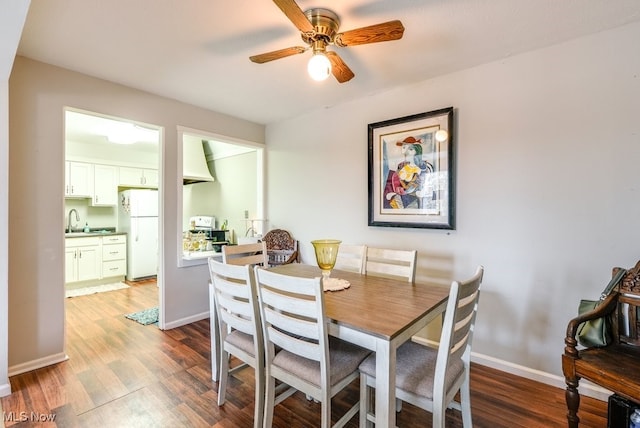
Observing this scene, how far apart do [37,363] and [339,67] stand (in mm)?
3152

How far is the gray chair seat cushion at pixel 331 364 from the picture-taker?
55.2 inches

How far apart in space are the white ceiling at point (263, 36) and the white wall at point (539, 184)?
18 cm

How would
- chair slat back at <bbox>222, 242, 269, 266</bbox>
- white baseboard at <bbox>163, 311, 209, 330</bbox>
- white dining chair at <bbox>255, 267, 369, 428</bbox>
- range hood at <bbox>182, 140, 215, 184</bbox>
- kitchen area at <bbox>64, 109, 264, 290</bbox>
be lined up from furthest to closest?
kitchen area at <bbox>64, 109, 264, 290</bbox>
range hood at <bbox>182, 140, 215, 184</bbox>
white baseboard at <bbox>163, 311, 209, 330</bbox>
chair slat back at <bbox>222, 242, 269, 266</bbox>
white dining chair at <bbox>255, 267, 369, 428</bbox>

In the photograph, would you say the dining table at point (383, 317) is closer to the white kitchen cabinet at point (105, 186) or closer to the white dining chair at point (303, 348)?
the white dining chair at point (303, 348)

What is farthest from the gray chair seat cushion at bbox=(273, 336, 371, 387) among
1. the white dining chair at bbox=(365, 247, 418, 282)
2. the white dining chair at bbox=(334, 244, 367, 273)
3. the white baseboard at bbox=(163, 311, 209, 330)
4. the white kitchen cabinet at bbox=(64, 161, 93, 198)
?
the white kitchen cabinet at bbox=(64, 161, 93, 198)

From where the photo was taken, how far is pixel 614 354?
150 centimetres

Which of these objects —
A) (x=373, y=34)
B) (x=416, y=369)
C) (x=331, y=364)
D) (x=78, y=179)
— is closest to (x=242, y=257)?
(x=331, y=364)

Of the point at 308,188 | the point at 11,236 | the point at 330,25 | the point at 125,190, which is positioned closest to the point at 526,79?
the point at 330,25

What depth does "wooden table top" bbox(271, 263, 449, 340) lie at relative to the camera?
1.31 m

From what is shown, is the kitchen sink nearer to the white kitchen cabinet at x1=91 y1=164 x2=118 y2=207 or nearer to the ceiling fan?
the white kitchen cabinet at x1=91 y1=164 x2=118 y2=207

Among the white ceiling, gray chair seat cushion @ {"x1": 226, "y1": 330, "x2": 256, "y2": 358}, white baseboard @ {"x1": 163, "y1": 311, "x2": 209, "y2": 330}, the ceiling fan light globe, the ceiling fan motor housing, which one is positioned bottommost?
white baseboard @ {"x1": 163, "y1": 311, "x2": 209, "y2": 330}

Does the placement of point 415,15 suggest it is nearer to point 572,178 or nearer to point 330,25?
point 330,25

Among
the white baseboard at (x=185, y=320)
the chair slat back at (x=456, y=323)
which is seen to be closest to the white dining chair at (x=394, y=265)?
the chair slat back at (x=456, y=323)

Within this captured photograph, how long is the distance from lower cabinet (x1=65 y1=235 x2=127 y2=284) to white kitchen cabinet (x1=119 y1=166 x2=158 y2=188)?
98cm
